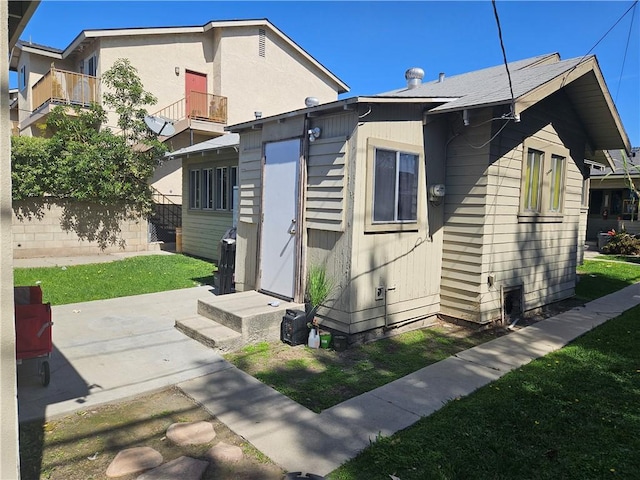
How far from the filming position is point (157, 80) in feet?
57.3

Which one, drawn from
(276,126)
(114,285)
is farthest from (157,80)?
(276,126)

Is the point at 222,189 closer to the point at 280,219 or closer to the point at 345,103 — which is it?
the point at 280,219

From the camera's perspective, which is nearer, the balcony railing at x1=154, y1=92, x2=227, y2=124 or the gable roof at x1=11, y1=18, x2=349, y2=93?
the gable roof at x1=11, y1=18, x2=349, y2=93

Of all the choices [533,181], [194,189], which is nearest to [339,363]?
[533,181]

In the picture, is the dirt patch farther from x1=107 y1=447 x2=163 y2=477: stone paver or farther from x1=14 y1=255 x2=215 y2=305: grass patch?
x1=14 y1=255 x2=215 y2=305: grass patch

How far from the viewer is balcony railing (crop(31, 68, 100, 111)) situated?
15797 mm

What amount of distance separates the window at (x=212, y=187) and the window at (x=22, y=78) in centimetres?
1380

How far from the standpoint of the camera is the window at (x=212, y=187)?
37.5 feet

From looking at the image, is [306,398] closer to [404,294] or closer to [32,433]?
[32,433]

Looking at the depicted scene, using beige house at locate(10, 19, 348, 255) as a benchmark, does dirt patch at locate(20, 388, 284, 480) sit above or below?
below

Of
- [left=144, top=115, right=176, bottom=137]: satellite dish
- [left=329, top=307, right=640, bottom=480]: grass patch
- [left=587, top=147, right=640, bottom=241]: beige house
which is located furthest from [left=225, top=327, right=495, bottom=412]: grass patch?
[left=587, top=147, right=640, bottom=241]: beige house

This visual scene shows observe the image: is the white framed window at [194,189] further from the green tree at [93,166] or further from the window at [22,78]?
the window at [22,78]

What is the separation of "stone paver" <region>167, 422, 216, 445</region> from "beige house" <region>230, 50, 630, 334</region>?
2.45 m

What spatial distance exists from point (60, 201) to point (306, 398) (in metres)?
11.8
